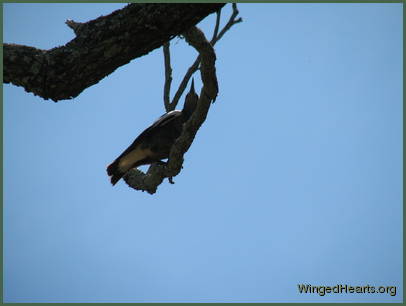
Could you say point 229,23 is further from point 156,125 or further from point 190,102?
point 156,125

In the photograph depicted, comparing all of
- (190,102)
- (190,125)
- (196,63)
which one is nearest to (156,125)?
(190,102)

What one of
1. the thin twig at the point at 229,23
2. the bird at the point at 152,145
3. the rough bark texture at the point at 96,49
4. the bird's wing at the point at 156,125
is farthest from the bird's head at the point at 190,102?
the rough bark texture at the point at 96,49

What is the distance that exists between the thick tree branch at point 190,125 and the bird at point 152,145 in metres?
0.15

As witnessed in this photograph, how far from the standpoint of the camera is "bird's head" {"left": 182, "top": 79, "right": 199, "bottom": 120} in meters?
5.37

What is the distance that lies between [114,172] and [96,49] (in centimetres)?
324

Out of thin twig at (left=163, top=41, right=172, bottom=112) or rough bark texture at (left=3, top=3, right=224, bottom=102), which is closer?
rough bark texture at (left=3, top=3, right=224, bottom=102)

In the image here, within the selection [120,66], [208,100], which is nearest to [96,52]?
[120,66]

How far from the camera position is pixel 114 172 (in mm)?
5523

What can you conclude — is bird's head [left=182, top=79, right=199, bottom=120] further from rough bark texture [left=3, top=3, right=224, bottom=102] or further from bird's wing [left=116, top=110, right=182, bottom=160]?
rough bark texture [left=3, top=3, right=224, bottom=102]

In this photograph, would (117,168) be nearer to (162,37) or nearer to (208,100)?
(208,100)

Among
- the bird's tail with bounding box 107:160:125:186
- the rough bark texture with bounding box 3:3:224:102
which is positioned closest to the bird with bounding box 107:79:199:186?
the bird's tail with bounding box 107:160:125:186

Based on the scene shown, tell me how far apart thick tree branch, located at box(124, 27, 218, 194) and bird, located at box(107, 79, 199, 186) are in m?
0.15

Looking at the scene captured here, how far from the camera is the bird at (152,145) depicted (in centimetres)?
551

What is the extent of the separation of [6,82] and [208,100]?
6.16ft
